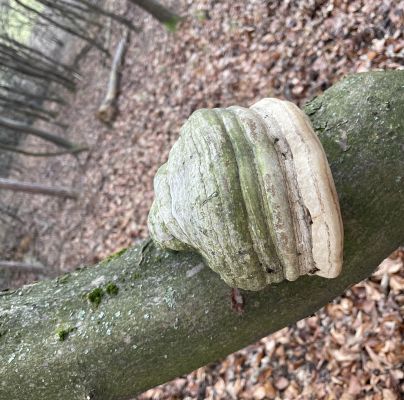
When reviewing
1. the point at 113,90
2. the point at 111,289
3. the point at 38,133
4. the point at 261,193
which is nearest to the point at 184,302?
the point at 111,289

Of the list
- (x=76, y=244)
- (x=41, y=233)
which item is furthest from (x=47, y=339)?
(x=41, y=233)

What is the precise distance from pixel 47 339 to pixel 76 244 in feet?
19.1

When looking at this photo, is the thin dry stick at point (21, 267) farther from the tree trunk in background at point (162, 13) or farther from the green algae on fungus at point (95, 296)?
the green algae on fungus at point (95, 296)

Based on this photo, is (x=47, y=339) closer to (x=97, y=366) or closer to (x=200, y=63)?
(x=97, y=366)

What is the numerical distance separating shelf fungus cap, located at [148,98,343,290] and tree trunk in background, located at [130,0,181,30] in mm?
6251

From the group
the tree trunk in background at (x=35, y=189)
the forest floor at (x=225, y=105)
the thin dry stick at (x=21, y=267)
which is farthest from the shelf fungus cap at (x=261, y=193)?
the thin dry stick at (x=21, y=267)

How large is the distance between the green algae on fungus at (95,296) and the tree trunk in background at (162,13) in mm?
6080

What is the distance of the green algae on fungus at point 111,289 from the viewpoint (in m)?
1.94

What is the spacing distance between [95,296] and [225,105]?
12.5 ft

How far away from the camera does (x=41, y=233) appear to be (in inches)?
359

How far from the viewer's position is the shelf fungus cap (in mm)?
1279

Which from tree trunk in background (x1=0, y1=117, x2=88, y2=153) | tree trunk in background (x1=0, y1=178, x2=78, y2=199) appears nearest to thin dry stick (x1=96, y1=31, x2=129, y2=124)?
tree trunk in background (x1=0, y1=117, x2=88, y2=153)

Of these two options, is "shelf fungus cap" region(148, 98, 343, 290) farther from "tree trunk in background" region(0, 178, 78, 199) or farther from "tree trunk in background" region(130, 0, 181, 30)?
"tree trunk in background" region(130, 0, 181, 30)

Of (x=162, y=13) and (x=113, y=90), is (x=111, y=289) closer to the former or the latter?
(x=162, y=13)
